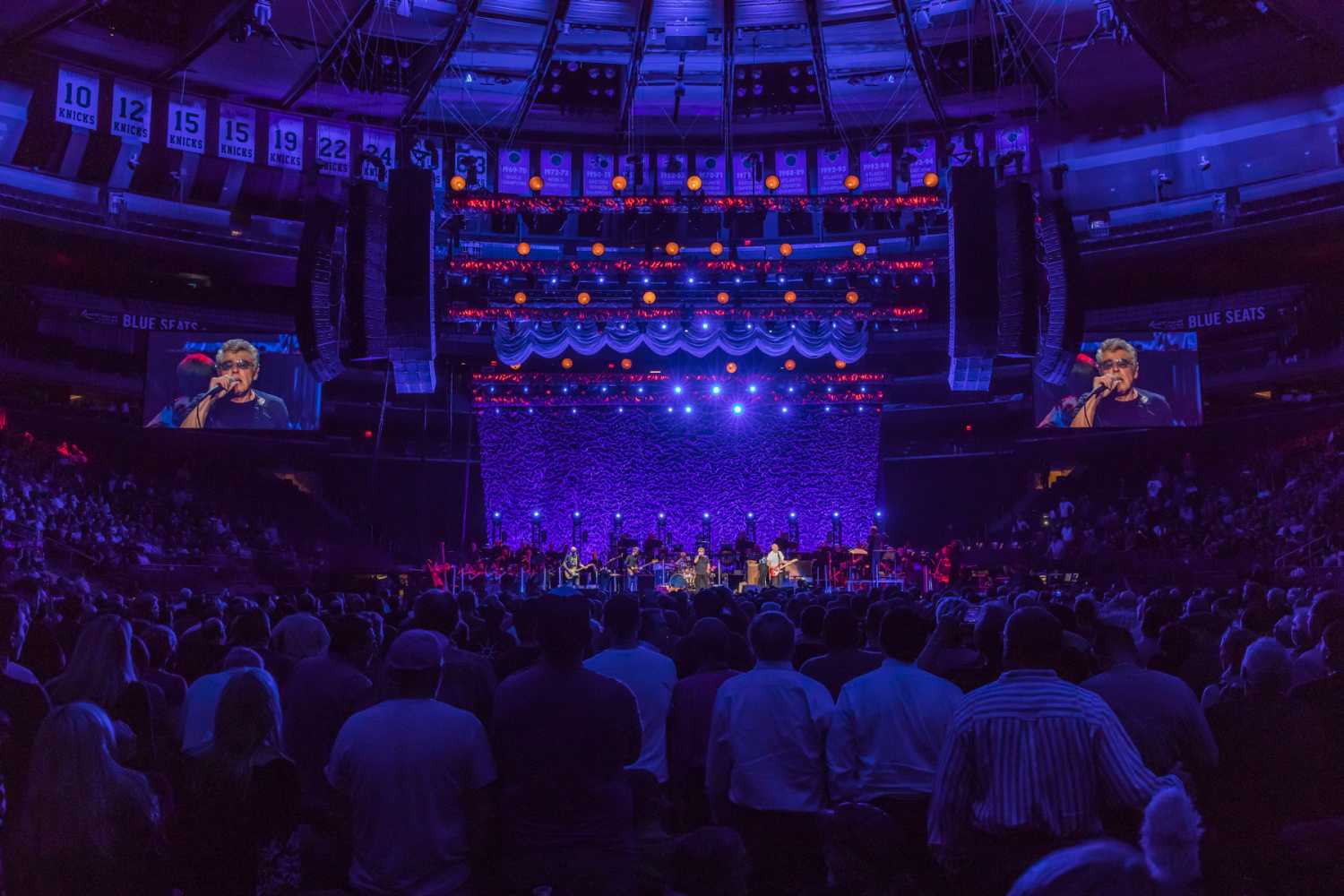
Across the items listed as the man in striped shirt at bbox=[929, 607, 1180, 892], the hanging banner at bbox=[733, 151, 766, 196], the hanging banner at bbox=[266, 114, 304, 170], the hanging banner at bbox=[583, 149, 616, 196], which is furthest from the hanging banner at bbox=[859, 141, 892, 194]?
the man in striped shirt at bbox=[929, 607, 1180, 892]

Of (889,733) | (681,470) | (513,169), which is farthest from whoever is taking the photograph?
(681,470)

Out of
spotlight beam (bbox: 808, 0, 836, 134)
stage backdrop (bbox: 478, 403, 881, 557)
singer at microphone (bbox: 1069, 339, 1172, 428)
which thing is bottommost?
stage backdrop (bbox: 478, 403, 881, 557)

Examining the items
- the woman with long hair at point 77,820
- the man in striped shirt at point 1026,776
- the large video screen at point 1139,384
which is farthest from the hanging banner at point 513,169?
the man in striped shirt at point 1026,776

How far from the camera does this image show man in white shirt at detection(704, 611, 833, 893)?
158 inches

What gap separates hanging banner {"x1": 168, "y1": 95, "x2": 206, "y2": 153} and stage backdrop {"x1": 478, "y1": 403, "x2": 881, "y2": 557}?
28.1 ft

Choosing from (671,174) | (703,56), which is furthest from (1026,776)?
(671,174)

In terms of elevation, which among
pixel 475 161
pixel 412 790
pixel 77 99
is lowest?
pixel 412 790

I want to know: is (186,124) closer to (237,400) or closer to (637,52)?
(237,400)

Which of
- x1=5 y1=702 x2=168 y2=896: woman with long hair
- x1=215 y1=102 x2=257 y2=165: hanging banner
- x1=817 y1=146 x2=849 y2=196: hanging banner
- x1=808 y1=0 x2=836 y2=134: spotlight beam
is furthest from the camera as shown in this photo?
x1=817 y1=146 x2=849 y2=196: hanging banner

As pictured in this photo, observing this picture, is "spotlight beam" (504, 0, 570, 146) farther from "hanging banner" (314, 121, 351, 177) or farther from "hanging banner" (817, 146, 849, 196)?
"hanging banner" (817, 146, 849, 196)

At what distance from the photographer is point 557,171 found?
2233cm

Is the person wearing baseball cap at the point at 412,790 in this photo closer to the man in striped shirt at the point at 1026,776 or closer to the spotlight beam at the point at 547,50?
the man in striped shirt at the point at 1026,776

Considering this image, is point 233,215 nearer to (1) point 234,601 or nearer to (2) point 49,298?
(2) point 49,298

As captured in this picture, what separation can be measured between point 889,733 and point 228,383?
66.2ft
